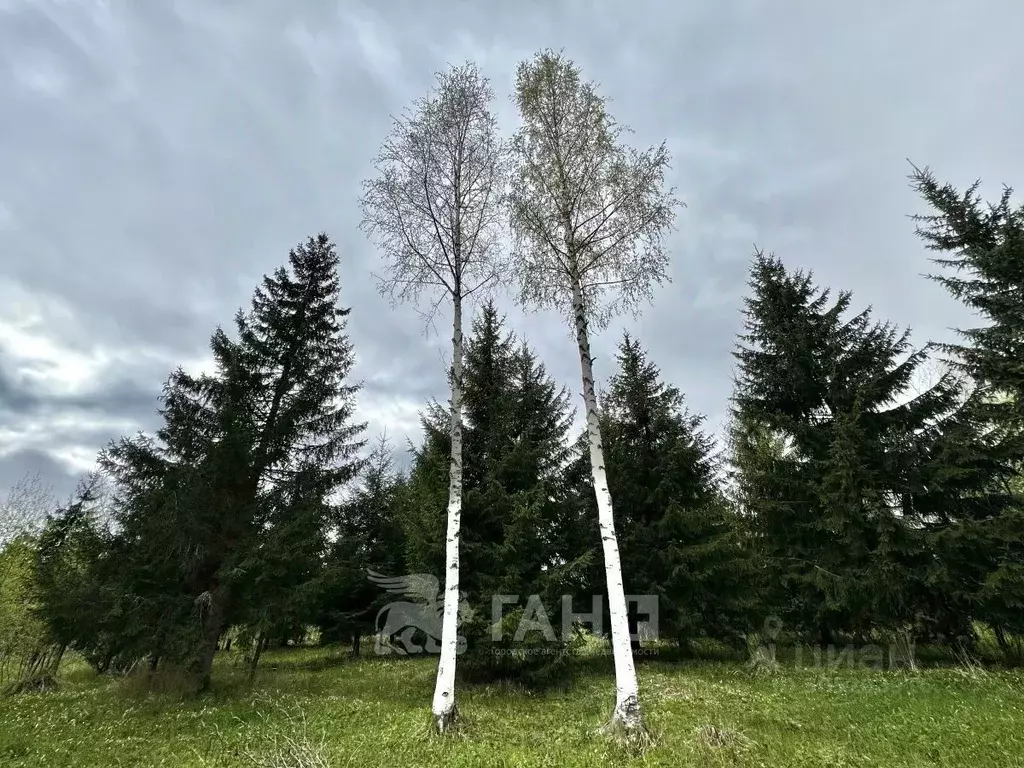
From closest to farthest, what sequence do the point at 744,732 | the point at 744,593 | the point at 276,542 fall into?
the point at 744,732 → the point at 276,542 → the point at 744,593

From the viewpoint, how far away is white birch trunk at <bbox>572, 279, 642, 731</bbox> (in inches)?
279

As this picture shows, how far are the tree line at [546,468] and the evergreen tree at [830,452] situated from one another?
0.08m

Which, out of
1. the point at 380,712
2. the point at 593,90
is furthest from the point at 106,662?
the point at 593,90

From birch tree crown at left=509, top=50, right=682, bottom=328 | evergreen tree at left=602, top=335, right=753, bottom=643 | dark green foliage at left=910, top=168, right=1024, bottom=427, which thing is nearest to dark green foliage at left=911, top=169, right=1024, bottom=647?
dark green foliage at left=910, top=168, right=1024, bottom=427

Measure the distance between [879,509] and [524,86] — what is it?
14415 mm

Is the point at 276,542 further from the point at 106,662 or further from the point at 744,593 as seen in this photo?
the point at 744,593

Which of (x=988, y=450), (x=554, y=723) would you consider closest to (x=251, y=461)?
(x=554, y=723)

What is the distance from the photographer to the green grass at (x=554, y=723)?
248 inches

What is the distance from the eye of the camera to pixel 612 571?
7.93m

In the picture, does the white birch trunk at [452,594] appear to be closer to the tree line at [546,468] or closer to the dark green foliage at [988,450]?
the tree line at [546,468]

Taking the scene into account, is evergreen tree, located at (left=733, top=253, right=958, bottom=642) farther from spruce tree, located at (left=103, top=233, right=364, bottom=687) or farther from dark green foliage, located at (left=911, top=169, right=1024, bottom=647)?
spruce tree, located at (left=103, top=233, right=364, bottom=687)

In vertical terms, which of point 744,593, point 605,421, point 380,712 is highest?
point 605,421

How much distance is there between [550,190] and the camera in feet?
36.3

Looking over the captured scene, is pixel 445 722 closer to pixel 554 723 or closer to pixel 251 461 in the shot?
pixel 554 723
